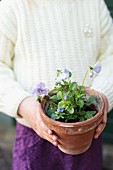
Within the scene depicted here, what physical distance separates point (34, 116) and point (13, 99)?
0.42ft

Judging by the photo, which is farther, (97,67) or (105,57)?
(105,57)

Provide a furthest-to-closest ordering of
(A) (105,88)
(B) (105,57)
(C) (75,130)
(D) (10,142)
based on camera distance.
Result: (D) (10,142) < (B) (105,57) < (A) (105,88) < (C) (75,130)

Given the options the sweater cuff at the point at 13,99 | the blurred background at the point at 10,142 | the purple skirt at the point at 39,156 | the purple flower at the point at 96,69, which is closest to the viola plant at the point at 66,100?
the purple flower at the point at 96,69

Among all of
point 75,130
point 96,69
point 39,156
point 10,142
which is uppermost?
point 96,69

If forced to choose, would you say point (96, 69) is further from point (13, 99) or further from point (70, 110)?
point (13, 99)

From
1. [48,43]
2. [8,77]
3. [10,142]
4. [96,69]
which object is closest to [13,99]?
[8,77]

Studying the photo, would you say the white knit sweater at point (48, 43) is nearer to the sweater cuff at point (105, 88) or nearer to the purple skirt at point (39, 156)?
the sweater cuff at point (105, 88)

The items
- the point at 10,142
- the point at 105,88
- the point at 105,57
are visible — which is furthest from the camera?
the point at 10,142

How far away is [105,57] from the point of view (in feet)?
4.75

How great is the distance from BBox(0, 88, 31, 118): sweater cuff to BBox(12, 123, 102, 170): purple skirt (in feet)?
0.68

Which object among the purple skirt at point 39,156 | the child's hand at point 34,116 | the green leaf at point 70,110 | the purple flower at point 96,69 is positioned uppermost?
the purple flower at point 96,69

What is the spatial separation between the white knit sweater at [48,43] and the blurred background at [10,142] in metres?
1.00

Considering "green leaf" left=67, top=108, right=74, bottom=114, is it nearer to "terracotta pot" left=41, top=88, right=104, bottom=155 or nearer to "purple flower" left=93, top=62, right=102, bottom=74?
"terracotta pot" left=41, top=88, right=104, bottom=155

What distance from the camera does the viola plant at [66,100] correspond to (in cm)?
102
